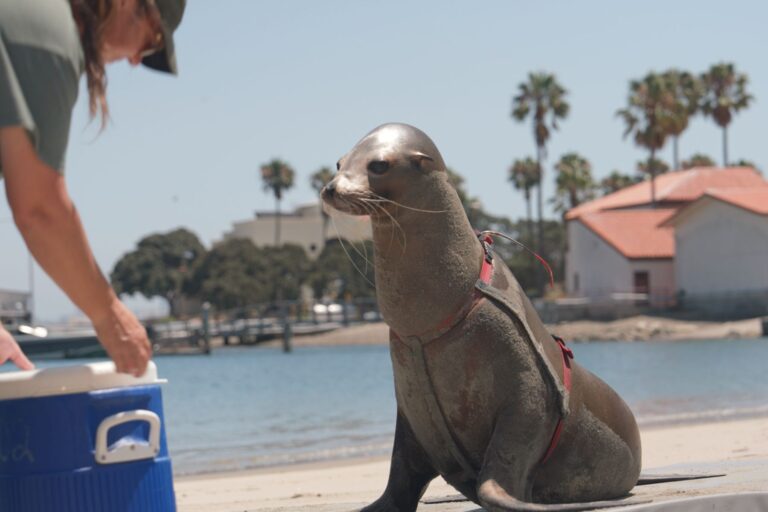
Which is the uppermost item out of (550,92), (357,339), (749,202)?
(550,92)

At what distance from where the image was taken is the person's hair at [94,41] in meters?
2.52

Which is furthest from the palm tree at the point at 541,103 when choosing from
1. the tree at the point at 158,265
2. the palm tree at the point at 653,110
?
the tree at the point at 158,265

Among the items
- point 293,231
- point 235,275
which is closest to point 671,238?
point 235,275

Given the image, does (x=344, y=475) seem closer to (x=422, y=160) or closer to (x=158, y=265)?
(x=422, y=160)

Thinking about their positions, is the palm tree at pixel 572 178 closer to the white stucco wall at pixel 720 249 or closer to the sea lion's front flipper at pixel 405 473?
the white stucco wall at pixel 720 249

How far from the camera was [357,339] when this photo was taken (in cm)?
6662

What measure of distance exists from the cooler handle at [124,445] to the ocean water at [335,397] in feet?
39.7

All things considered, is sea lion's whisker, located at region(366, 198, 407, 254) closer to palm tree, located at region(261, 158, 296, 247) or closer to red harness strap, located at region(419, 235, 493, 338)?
red harness strap, located at region(419, 235, 493, 338)

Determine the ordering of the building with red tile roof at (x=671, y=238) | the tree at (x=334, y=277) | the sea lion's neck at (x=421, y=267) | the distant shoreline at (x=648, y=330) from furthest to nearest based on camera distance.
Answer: the tree at (x=334, y=277) < the building with red tile roof at (x=671, y=238) < the distant shoreline at (x=648, y=330) < the sea lion's neck at (x=421, y=267)

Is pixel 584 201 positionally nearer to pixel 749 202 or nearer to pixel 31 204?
pixel 749 202

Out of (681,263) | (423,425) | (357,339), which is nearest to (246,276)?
(357,339)

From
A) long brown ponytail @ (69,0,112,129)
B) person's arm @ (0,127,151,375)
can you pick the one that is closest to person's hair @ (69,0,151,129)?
long brown ponytail @ (69,0,112,129)

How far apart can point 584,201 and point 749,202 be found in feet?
96.4

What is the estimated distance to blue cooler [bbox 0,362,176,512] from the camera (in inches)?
110
